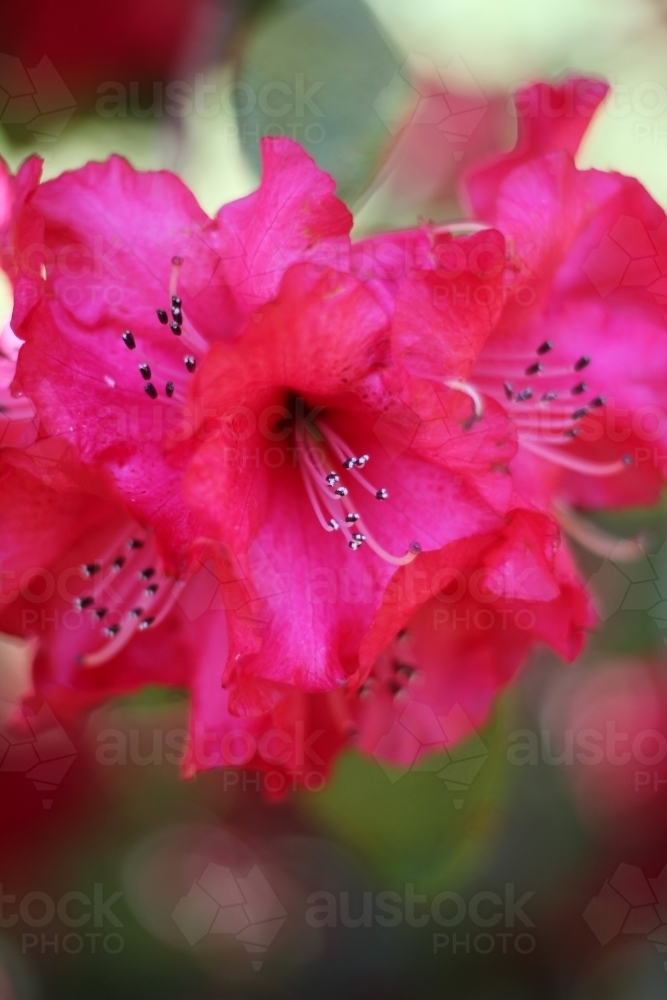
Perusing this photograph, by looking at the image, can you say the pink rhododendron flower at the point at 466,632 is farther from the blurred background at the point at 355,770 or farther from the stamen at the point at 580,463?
the blurred background at the point at 355,770

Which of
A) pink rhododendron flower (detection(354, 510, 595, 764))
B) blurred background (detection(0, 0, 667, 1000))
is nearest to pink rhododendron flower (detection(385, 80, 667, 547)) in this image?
pink rhododendron flower (detection(354, 510, 595, 764))

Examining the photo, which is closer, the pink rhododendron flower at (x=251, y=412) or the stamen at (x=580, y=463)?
the pink rhododendron flower at (x=251, y=412)

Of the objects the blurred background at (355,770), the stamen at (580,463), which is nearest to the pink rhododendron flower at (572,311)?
the stamen at (580,463)

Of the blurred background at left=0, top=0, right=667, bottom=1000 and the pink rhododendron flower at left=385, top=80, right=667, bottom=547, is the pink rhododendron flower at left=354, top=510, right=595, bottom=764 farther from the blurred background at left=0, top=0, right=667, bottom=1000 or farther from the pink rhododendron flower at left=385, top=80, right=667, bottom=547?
the blurred background at left=0, top=0, right=667, bottom=1000

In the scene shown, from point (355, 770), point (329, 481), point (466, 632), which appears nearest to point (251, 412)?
point (329, 481)

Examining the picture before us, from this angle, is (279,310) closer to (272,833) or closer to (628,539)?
(628,539)

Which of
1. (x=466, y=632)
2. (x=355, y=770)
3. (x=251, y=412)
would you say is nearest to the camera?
(x=251, y=412)

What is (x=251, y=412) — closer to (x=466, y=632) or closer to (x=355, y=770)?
(x=466, y=632)
